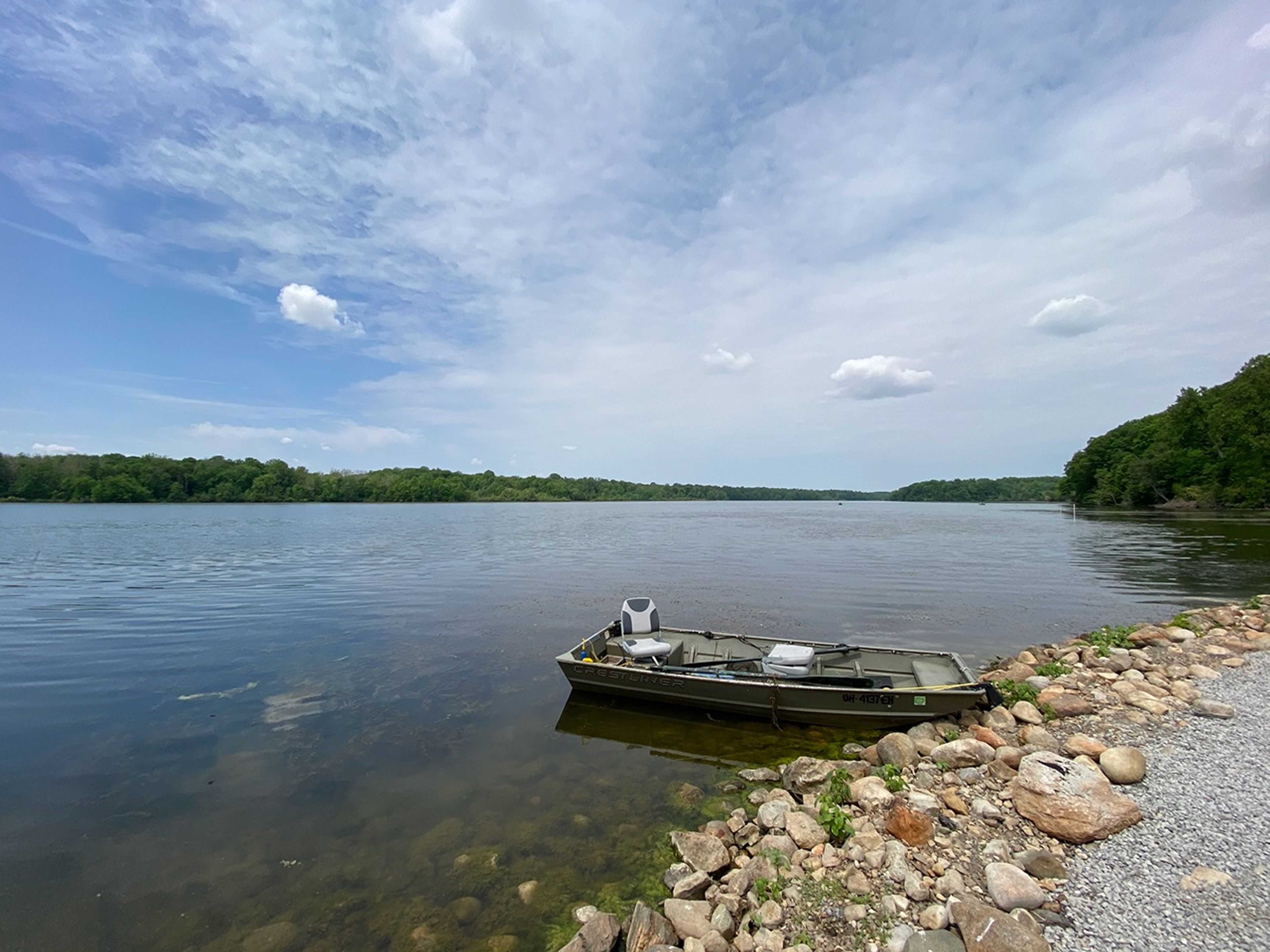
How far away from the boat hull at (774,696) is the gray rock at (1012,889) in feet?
19.9

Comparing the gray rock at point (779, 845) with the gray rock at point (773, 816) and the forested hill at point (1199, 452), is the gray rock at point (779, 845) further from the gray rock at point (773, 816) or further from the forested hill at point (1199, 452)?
the forested hill at point (1199, 452)

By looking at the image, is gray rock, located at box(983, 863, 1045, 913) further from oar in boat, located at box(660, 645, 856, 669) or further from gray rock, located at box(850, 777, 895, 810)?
oar in boat, located at box(660, 645, 856, 669)

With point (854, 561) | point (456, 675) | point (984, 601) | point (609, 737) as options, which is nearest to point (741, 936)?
point (609, 737)

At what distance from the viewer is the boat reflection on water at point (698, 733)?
11.9 meters

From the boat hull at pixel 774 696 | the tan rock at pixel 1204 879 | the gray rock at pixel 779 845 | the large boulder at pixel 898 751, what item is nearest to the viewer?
the tan rock at pixel 1204 879

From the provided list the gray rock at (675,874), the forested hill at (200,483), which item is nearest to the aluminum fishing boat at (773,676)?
the gray rock at (675,874)

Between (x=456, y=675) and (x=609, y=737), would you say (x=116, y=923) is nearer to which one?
(x=609, y=737)

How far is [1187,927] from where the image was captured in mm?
5062

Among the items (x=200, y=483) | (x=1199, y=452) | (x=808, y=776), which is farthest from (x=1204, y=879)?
(x=200, y=483)

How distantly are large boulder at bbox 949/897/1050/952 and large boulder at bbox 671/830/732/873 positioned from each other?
9.84ft

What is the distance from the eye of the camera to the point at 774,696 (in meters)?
12.6

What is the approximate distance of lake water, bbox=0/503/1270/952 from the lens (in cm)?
777

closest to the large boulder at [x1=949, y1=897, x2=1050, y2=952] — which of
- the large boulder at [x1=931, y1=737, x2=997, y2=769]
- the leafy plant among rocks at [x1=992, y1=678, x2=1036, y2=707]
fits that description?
the large boulder at [x1=931, y1=737, x2=997, y2=769]

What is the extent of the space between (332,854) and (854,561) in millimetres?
39071
